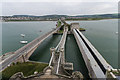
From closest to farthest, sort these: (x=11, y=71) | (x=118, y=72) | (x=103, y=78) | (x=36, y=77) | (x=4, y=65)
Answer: (x=36, y=77) < (x=118, y=72) < (x=103, y=78) < (x=11, y=71) < (x=4, y=65)

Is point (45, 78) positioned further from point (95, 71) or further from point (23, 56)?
point (23, 56)

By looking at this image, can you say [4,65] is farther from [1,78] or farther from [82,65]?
[82,65]

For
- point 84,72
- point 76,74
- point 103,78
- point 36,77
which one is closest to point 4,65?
point 36,77

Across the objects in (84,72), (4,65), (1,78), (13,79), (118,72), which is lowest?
(84,72)

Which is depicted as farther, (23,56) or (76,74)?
(23,56)

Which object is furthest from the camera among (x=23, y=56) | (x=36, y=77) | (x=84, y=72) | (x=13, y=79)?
(x=23, y=56)

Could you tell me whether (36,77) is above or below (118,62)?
above

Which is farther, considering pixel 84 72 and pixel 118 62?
pixel 118 62

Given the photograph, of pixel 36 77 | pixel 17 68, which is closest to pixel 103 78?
pixel 36 77

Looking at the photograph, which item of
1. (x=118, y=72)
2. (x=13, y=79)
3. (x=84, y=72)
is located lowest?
(x=84, y=72)
